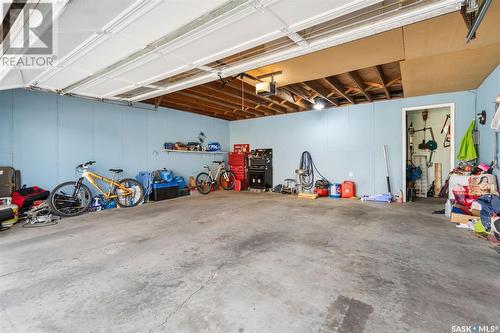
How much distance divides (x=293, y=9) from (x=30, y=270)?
3.61 meters

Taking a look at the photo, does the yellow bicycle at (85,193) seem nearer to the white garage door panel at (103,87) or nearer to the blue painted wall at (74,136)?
A: the blue painted wall at (74,136)

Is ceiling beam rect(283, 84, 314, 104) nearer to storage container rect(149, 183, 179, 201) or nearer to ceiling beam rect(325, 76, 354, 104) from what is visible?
ceiling beam rect(325, 76, 354, 104)

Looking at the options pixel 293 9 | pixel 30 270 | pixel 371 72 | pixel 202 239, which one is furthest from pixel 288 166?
pixel 30 270

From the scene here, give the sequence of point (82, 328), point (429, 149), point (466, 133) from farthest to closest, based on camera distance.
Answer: point (429, 149) < point (466, 133) < point (82, 328)

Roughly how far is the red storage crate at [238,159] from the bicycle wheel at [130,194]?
375 centimetres

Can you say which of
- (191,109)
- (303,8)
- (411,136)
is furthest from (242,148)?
(303,8)

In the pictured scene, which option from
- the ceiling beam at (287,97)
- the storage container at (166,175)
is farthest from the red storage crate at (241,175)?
the ceiling beam at (287,97)

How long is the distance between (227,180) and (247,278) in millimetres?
6514

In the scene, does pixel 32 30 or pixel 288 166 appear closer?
pixel 32 30

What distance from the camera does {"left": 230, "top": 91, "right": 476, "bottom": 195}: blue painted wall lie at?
5.80 metres

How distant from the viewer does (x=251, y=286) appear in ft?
6.15

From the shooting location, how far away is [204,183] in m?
7.52

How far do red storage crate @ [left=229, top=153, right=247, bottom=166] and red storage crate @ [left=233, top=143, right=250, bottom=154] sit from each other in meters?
Result: 0.27

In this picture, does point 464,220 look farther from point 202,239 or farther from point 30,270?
point 30,270
